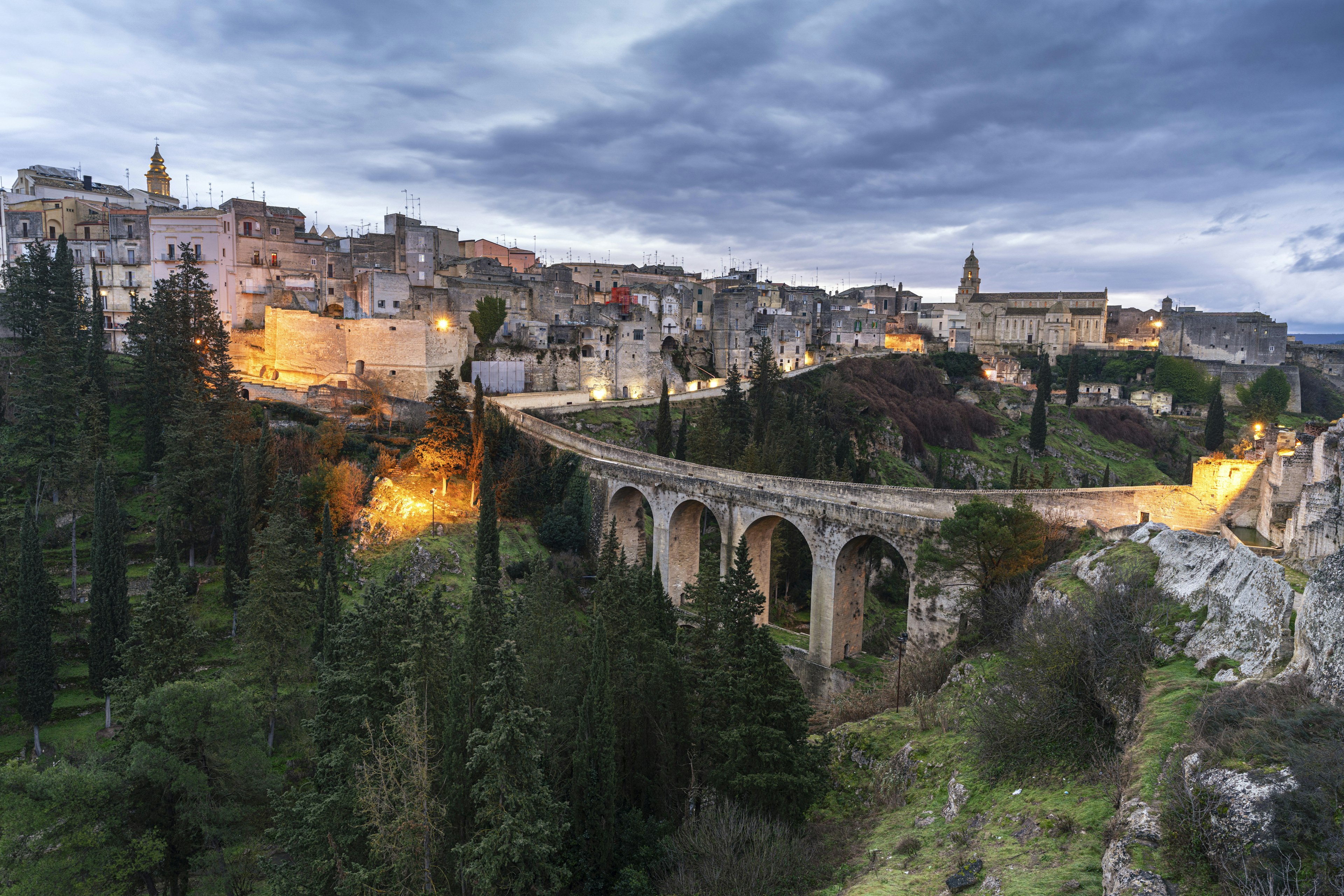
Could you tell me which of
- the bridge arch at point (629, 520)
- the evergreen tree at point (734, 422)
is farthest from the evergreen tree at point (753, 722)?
the evergreen tree at point (734, 422)

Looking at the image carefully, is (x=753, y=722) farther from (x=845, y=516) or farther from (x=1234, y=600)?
(x=845, y=516)

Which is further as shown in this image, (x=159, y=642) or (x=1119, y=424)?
(x=1119, y=424)

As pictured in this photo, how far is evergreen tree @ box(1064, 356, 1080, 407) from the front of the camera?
73188mm

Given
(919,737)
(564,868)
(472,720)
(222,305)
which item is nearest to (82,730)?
(472,720)

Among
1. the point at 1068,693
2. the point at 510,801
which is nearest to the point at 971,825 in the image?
the point at 1068,693

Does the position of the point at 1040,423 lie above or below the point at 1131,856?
above

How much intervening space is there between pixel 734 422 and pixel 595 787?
37244 millimetres

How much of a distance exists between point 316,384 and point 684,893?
4241cm

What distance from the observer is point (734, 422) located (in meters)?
52.5

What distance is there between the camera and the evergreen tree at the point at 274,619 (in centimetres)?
2528

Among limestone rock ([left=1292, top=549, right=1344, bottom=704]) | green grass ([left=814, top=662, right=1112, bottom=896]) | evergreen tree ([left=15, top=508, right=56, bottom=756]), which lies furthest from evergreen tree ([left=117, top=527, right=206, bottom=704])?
limestone rock ([left=1292, top=549, right=1344, bottom=704])

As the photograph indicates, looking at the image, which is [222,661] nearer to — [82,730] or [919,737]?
[82,730]

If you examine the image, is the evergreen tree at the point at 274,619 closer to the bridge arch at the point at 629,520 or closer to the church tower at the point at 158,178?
the bridge arch at the point at 629,520

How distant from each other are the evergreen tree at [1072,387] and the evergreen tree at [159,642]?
75286 millimetres
